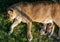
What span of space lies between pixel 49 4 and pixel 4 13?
121 centimetres

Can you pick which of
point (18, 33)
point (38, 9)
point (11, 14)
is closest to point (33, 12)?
point (38, 9)

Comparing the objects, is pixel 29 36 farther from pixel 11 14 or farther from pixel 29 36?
pixel 11 14

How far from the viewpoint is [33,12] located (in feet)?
18.7

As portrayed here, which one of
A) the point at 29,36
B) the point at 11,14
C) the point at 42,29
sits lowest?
the point at 29,36

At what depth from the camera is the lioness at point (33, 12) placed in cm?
561

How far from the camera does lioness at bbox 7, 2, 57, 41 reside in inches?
221

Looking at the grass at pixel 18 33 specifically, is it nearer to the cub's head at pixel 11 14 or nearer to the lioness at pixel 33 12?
the lioness at pixel 33 12

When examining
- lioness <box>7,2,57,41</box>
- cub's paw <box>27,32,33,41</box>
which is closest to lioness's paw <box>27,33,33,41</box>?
cub's paw <box>27,32,33,41</box>

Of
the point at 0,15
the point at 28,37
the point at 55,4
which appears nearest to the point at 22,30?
the point at 28,37

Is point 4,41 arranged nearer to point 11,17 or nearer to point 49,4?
point 11,17

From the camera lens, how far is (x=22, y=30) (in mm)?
6035

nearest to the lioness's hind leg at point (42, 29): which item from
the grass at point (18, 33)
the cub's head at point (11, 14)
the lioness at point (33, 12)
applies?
the grass at point (18, 33)

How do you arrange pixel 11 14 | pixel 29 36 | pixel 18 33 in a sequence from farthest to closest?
pixel 18 33 → pixel 29 36 → pixel 11 14

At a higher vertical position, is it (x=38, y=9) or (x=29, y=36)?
(x=38, y=9)
